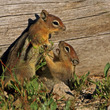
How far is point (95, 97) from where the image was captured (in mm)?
4781

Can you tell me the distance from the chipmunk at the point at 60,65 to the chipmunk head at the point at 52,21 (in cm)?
38

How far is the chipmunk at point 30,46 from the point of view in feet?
18.0

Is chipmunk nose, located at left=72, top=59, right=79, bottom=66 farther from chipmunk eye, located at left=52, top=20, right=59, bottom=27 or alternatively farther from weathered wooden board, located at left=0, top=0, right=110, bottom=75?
chipmunk eye, located at left=52, top=20, right=59, bottom=27

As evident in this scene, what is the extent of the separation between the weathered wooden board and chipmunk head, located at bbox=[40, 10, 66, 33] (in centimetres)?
25

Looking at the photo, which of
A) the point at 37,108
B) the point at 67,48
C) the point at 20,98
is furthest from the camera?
the point at 67,48

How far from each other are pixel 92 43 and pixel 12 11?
209 cm

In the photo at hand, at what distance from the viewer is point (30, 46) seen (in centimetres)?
564

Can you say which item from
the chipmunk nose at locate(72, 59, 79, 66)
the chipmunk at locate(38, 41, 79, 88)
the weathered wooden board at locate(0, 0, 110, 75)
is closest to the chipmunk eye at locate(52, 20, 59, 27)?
the weathered wooden board at locate(0, 0, 110, 75)

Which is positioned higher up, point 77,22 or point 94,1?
point 94,1

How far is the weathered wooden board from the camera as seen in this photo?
573 centimetres

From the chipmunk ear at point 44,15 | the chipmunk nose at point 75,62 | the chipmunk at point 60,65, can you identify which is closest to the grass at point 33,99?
the chipmunk at point 60,65

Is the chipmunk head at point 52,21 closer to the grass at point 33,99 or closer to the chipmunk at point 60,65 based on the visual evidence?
the chipmunk at point 60,65

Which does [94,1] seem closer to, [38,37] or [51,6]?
[51,6]

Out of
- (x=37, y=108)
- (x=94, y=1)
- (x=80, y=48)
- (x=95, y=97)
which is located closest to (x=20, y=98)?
(x=37, y=108)
